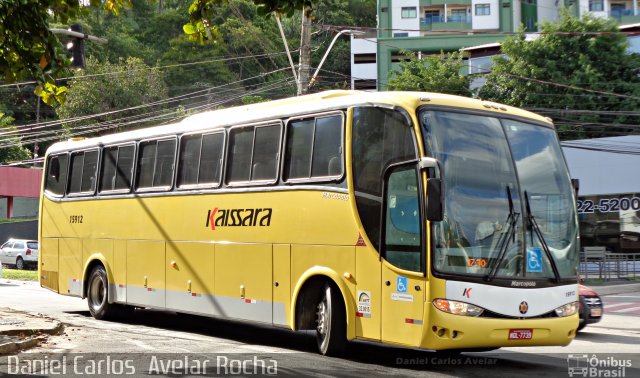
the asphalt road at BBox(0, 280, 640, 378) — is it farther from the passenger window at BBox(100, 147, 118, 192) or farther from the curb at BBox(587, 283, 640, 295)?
the curb at BBox(587, 283, 640, 295)

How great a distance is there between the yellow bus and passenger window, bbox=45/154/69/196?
176 inches

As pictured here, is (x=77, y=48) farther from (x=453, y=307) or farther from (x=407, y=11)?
(x=407, y=11)

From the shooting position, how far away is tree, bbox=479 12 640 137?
157 ft

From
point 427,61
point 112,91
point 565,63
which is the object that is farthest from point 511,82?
point 112,91

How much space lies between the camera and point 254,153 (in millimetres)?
14531

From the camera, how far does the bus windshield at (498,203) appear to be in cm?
1103

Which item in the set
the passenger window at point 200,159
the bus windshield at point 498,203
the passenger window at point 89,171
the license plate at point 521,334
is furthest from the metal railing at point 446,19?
the license plate at point 521,334

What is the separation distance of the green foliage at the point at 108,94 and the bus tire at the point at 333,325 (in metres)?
48.1

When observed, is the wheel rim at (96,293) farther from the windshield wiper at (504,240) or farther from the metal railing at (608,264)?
the metal railing at (608,264)

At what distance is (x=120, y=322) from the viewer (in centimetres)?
1850

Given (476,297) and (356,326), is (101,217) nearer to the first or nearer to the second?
(356,326)

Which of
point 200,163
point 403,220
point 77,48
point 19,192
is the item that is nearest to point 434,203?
point 403,220

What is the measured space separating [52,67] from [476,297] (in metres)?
6.94

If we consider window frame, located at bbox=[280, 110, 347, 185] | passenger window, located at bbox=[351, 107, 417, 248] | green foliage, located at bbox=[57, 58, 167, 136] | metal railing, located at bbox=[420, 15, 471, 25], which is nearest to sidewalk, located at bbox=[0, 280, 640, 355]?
window frame, located at bbox=[280, 110, 347, 185]
